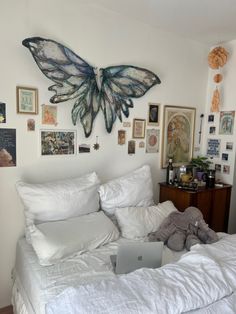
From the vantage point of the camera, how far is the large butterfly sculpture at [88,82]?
2.00m

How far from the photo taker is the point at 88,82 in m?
2.22

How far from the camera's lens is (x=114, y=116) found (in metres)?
2.42

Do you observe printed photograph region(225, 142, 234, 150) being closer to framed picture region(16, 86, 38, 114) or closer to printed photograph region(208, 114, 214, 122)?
printed photograph region(208, 114, 214, 122)

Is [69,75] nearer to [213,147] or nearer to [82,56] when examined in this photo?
[82,56]

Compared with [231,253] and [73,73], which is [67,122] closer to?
[73,73]

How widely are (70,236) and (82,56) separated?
57.4 inches

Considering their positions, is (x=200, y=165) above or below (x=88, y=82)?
below

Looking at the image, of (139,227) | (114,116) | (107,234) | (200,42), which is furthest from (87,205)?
(200,42)

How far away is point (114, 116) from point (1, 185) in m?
1.13

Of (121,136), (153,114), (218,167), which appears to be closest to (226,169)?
(218,167)

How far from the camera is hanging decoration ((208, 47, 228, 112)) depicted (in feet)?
9.00

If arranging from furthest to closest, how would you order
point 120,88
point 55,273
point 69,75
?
1. point 120,88
2. point 69,75
3. point 55,273

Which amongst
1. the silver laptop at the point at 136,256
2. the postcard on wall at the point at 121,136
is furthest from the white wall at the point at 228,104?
the silver laptop at the point at 136,256

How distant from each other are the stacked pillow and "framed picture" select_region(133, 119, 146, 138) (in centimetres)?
77
